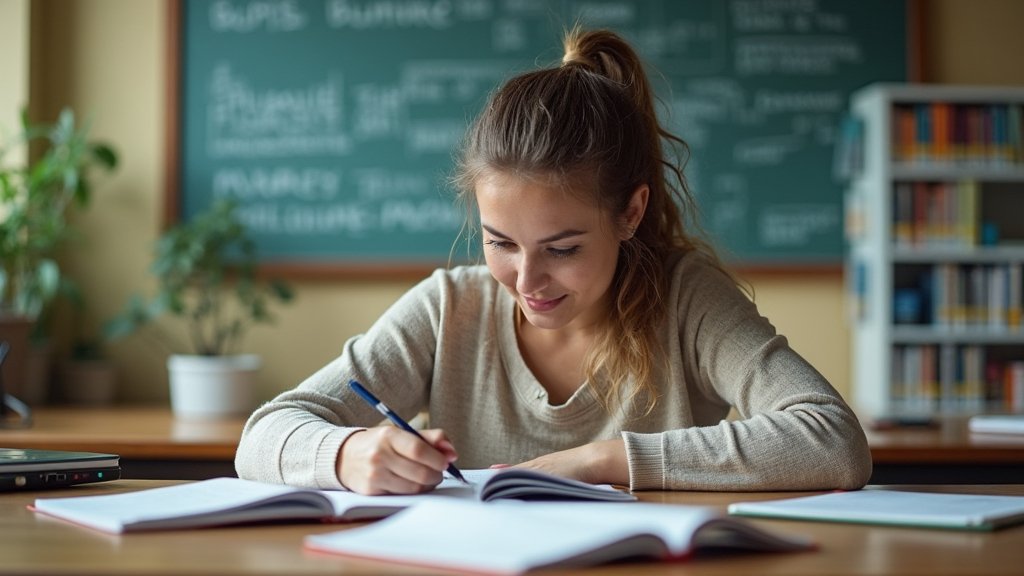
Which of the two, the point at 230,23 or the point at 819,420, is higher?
the point at 230,23

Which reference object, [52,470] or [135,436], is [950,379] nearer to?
[135,436]

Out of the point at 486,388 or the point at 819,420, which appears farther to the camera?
the point at 486,388

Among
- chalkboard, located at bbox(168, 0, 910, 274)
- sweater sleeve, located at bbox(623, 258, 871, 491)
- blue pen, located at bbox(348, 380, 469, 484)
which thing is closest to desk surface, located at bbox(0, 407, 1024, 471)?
sweater sleeve, located at bbox(623, 258, 871, 491)

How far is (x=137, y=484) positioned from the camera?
1487 mm

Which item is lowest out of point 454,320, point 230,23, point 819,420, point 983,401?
point 983,401

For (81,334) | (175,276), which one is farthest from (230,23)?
(81,334)

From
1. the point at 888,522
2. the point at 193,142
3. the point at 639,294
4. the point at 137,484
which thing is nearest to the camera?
the point at 888,522

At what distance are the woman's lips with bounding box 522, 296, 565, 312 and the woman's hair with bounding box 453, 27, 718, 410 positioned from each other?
14 cm

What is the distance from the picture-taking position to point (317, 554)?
3.32 ft

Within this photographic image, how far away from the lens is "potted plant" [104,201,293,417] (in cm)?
316

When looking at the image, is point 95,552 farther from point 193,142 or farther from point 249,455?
point 193,142

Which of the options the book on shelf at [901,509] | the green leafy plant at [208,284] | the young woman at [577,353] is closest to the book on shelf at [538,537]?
the book on shelf at [901,509]

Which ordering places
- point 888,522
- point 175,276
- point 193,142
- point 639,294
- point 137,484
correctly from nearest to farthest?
point 888,522
point 137,484
point 639,294
point 175,276
point 193,142

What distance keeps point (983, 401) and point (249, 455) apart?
8.79 ft
